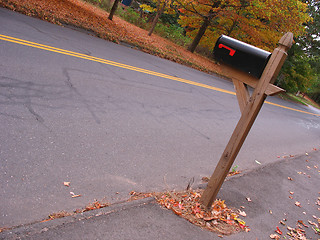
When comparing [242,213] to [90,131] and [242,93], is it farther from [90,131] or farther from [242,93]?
[90,131]

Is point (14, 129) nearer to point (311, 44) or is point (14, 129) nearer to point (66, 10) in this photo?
point (66, 10)

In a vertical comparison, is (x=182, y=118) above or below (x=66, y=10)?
below

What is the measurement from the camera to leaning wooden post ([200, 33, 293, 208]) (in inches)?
143

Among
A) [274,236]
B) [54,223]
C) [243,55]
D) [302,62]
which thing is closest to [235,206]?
[274,236]

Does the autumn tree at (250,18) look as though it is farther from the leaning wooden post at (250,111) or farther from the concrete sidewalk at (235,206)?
the leaning wooden post at (250,111)

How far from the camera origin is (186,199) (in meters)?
4.38

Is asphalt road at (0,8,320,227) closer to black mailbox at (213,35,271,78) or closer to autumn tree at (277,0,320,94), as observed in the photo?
black mailbox at (213,35,271,78)

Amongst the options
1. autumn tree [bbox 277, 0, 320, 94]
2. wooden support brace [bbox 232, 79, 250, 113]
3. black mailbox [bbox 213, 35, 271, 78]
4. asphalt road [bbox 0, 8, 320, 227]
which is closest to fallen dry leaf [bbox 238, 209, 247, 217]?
asphalt road [bbox 0, 8, 320, 227]

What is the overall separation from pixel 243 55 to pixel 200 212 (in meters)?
2.21

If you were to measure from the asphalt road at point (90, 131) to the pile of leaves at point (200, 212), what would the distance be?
1.03 feet

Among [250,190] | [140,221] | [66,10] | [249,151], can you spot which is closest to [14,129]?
[140,221]

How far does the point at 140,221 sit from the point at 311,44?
104 ft

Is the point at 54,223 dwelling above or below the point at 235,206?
below

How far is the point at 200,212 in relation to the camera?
4.12 m
